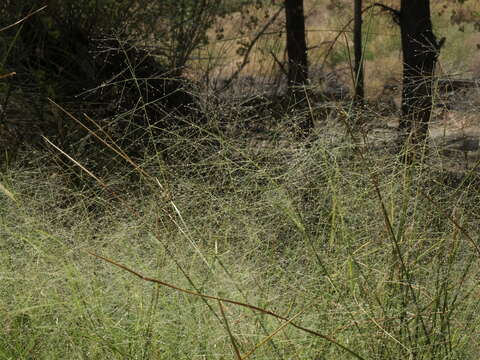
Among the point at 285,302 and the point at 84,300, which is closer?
the point at 84,300

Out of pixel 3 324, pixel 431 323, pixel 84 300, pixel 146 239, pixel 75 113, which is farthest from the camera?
pixel 75 113

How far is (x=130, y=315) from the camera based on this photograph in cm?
174

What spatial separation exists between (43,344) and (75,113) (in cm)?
247

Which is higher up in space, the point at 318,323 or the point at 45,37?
the point at 45,37

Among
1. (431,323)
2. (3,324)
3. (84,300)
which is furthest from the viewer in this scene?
(3,324)

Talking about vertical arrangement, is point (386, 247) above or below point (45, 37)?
below

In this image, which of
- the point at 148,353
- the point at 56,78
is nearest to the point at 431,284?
the point at 148,353

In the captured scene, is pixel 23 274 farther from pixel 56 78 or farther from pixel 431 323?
pixel 56 78

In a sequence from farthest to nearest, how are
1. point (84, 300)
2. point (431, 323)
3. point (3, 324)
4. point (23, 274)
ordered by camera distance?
point (23, 274) → point (3, 324) → point (84, 300) → point (431, 323)

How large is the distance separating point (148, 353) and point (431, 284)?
676 mm

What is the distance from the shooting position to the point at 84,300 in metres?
1.70

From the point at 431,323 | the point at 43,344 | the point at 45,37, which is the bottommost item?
the point at 43,344

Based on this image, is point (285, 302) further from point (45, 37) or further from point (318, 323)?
point (45, 37)

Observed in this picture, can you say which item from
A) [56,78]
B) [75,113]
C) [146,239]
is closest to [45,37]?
[56,78]
